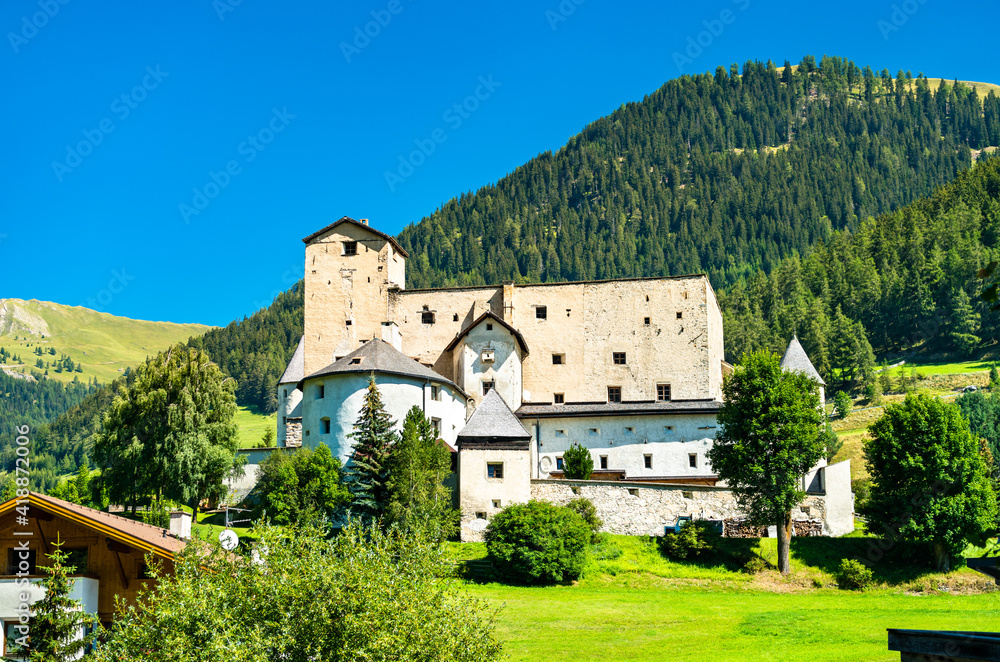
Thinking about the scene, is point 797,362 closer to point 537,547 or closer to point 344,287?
point 537,547

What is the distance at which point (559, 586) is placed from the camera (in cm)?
3966

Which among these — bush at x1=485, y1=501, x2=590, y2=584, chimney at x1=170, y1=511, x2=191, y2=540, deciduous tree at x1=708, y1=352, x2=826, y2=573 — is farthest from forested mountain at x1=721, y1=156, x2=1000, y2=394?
chimney at x1=170, y1=511, x2=191, y2=540

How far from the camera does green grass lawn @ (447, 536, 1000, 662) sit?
28.8m

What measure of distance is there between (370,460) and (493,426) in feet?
22.7

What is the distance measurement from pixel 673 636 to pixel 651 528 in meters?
16.5

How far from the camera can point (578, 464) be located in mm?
51062

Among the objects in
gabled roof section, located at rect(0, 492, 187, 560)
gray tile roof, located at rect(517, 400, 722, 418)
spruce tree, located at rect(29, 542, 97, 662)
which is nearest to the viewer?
spruce tree, located at rect(29, 542, 97, 662)

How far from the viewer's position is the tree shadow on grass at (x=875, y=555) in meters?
42.3

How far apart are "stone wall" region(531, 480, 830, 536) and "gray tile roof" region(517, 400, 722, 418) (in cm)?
839

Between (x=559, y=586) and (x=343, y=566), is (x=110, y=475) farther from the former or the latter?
(x=343, y=566)

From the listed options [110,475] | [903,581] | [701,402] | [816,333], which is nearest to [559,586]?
[903,581]

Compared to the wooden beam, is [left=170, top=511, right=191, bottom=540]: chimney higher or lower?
higher

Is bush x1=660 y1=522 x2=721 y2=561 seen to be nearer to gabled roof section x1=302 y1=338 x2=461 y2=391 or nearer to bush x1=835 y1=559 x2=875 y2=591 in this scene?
bush x1=835 y1=559 x2=875 y2=591

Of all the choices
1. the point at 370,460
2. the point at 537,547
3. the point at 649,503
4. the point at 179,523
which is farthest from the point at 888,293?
the point at 179,523
